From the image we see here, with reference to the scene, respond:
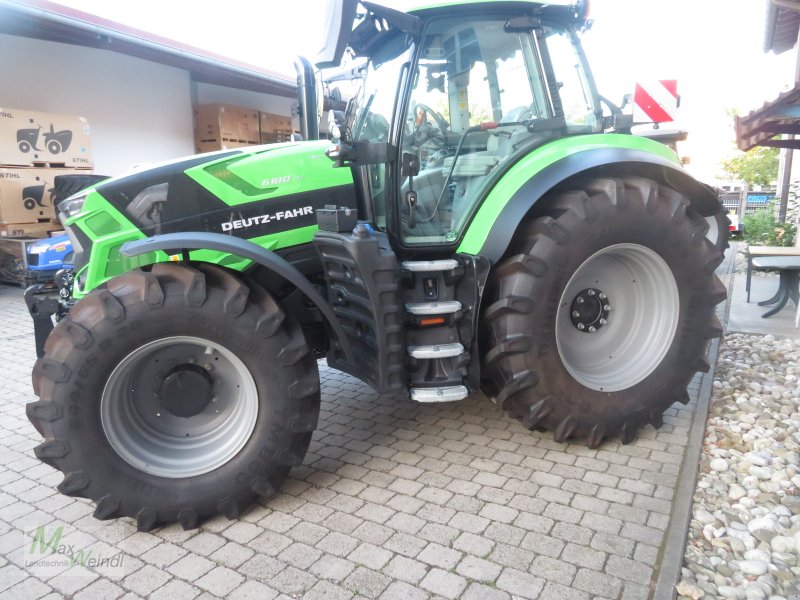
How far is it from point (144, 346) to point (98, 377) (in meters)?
0.22

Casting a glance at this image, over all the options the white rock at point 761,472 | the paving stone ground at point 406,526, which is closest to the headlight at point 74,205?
the paving stone ground at point 406,526

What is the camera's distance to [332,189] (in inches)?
130

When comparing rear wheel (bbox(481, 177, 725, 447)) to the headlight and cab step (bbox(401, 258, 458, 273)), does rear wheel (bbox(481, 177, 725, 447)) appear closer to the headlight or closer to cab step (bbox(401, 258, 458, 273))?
cab step (bbox(401, 258, 458, 273))

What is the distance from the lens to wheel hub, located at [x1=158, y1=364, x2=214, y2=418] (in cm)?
282

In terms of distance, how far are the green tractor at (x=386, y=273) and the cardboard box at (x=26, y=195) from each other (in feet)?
18.6

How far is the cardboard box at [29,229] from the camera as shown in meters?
8.13

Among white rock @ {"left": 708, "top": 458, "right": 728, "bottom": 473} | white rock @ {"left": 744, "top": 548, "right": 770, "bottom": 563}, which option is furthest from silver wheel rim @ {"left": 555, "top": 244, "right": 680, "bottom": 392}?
white rock @ {"left": 744, "top": 548, "right": 770, "bottom": 563}

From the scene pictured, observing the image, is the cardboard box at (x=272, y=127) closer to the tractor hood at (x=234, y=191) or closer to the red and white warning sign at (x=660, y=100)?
the red and white warning sign at (x=660, y=100)

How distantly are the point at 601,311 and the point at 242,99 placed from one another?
11.4 meters

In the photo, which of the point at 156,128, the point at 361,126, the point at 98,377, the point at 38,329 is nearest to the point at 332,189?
the point at 361,126

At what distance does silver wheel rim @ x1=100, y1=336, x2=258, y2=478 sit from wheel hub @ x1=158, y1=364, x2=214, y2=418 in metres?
0.03

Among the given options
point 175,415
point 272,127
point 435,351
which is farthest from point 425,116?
point 272,127

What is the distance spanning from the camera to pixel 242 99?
42.8 ft

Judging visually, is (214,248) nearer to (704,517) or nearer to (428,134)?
(428,134)
